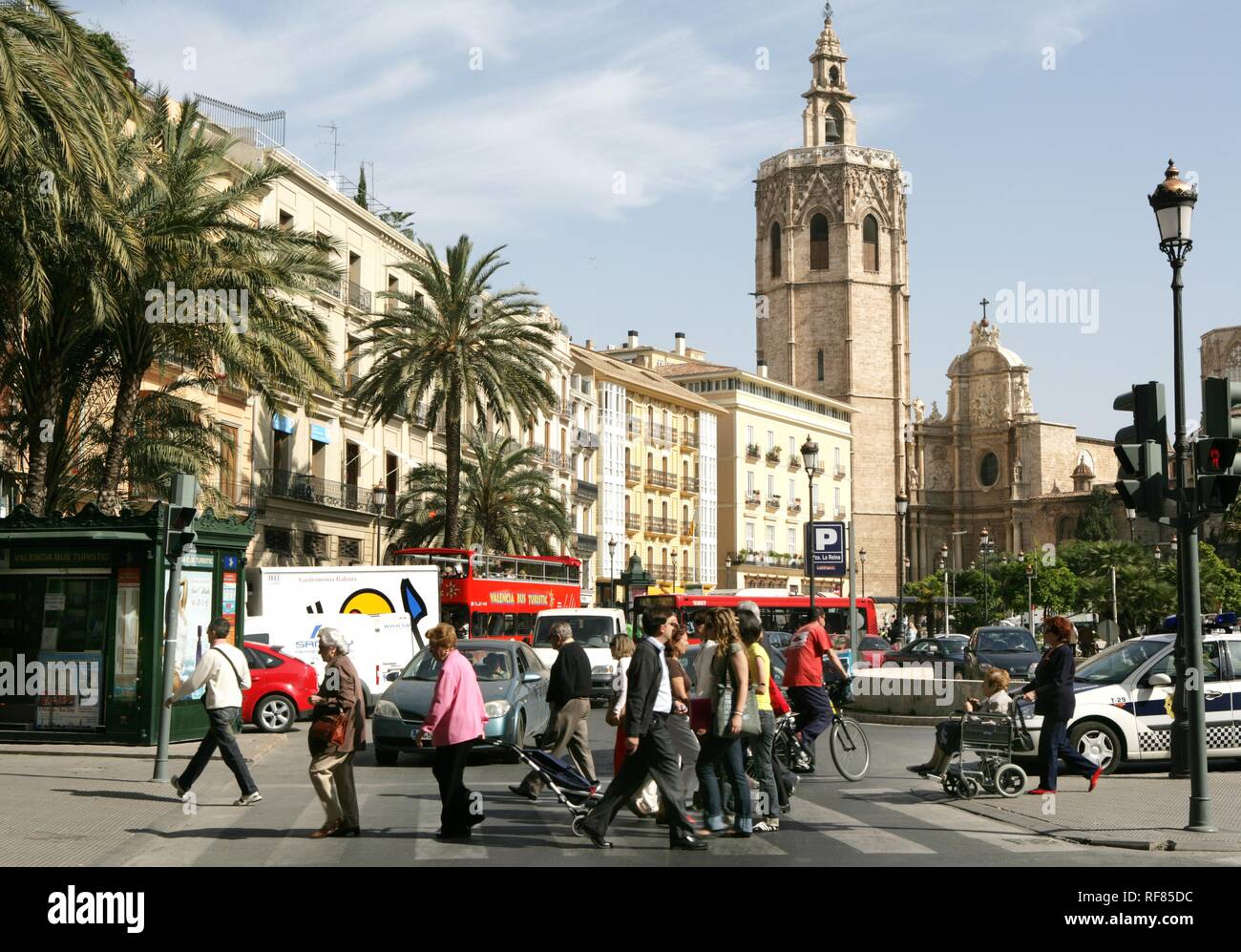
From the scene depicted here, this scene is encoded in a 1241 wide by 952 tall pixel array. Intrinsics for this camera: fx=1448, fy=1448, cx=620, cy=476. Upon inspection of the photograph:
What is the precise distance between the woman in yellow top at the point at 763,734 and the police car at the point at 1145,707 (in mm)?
5042

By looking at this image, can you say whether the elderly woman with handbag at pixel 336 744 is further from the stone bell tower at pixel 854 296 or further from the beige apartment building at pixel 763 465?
the stone bell tower at pixel 854 296

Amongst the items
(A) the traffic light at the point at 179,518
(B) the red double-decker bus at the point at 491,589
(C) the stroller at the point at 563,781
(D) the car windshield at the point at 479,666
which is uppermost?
(A) the traffic light at the point at 179,518

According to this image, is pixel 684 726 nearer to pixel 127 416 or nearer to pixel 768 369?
pixel 127 416

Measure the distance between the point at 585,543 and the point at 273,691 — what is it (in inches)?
2003

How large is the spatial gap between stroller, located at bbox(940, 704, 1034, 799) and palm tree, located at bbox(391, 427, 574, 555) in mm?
33767

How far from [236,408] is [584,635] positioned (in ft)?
51.7

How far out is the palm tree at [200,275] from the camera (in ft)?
77.2

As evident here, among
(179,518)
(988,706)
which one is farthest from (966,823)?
(179,518)

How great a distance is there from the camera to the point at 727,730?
1084 centimetres

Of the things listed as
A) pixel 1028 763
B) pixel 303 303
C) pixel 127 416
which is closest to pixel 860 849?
pixel 1028 763

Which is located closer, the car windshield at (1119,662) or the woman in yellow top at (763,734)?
the woman in yellow top at (763,734)

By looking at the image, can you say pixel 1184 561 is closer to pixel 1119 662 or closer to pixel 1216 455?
pixel 1216 455

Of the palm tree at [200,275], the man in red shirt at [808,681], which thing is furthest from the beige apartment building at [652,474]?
the man in red shirt at [808,681]

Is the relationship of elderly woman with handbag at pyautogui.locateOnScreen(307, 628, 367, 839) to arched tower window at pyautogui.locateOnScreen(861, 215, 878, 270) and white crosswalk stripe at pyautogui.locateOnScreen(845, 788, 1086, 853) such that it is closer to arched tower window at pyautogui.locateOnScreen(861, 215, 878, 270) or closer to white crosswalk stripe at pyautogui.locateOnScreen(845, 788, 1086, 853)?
white crosswalk stripe at pyautogui.locateOnScreen(845, 788, 1086, 853)
